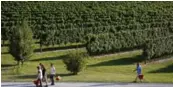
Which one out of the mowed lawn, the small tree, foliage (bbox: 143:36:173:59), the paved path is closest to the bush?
the mowed lawn

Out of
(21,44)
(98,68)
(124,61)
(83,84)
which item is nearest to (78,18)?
(124,61)

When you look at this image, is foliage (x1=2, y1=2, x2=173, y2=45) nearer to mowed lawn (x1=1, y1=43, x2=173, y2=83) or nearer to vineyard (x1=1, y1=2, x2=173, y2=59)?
vineyard (x1=1, y1=2, x2=173, y2=59)

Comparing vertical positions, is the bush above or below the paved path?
above

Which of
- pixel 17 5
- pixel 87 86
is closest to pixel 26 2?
pixel 17 5

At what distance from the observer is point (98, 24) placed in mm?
62781

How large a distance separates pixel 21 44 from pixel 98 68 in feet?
25.1

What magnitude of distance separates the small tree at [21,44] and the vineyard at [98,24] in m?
10.8

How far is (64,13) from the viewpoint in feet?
213

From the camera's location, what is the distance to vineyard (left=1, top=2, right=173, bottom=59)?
180 ft

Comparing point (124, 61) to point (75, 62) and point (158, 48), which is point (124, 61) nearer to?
point (158, 48)

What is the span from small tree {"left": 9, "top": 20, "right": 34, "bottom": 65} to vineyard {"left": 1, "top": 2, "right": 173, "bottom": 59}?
427 inches

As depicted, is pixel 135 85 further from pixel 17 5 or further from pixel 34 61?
pixel 17 5

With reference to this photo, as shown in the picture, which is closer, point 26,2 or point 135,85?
point 135,85

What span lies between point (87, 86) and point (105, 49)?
26.3 m
